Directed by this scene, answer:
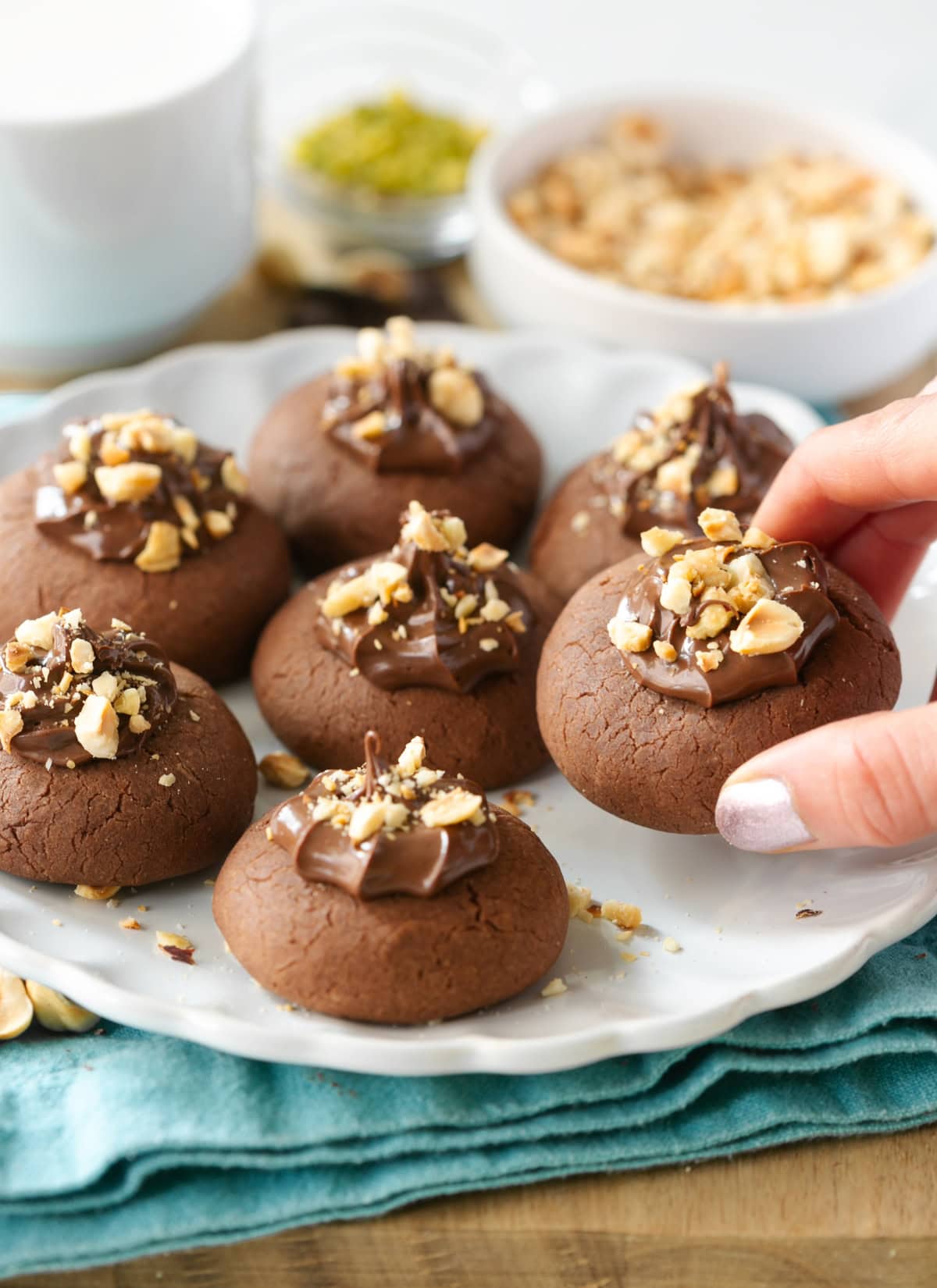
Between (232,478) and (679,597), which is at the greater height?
(679,597)

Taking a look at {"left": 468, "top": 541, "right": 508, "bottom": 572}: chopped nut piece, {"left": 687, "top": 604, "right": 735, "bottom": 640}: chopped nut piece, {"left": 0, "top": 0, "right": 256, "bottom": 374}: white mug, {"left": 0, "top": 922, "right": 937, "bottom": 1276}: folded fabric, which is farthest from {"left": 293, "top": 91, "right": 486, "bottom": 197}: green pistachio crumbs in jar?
{"left": 0, "top": 922, "right": 937, "bottom": 1276}: folded fabric

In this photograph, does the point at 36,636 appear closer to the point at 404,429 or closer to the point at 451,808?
the point at 451,808

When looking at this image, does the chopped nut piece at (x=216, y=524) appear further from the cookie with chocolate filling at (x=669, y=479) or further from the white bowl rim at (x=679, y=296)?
the white bowl rim at (x=679, y=296)

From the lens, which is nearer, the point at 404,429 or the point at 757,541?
the point at 757,541

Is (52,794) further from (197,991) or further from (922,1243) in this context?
(922,1243)

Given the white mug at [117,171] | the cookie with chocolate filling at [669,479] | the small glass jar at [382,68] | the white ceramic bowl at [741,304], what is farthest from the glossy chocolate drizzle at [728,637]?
the small glass jar at [382,68]

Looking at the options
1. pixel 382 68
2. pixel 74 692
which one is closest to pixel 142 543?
pixel 74 692
